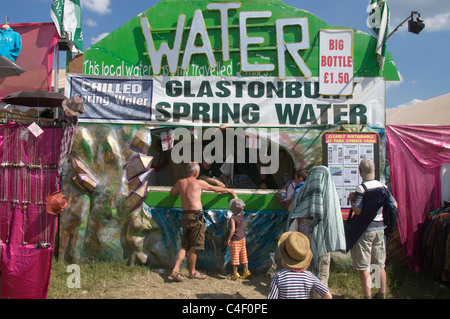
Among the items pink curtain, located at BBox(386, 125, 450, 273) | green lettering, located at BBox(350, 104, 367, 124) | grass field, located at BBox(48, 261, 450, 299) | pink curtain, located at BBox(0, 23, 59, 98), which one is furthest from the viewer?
pink curtain, located at BBox(0, 23, 59, 98)

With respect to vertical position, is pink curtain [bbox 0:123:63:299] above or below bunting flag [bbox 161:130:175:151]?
below

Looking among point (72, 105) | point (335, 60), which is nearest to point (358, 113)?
point (335, 60)

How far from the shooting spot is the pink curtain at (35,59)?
648cm

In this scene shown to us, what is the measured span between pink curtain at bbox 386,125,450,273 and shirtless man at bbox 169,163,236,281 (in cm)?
315

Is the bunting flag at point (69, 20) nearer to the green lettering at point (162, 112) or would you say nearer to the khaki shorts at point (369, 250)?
the green lettering at point (162, 112)

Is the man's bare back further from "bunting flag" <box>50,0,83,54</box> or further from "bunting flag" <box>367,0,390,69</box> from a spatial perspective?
"bunting flag" <box>367,0,390,69</box>

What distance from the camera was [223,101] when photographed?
6219 mm

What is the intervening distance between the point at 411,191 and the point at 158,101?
468 centimetres

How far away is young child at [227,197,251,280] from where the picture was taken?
550 centimetres

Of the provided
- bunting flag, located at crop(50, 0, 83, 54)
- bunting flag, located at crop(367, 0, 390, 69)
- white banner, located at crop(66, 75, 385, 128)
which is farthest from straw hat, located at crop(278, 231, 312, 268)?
bunting flag, located at crop(50, 0, 83, 54)

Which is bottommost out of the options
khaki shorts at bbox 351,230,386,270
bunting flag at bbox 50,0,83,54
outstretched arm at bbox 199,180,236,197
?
khaki shorts at bbox 351,230,386,270

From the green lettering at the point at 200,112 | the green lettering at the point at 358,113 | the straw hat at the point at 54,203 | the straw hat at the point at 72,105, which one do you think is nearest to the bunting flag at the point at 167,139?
the green lettering at the point at 200,112

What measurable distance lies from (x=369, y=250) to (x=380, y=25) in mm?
3844

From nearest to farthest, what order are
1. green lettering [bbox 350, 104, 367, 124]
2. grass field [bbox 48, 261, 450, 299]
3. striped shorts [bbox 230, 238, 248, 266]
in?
grass field [bbox 48, 261, 450, 299], striped shorts [bbox 230, 238, 248, 266], green lettering [bbox 350, 104, 367, 124]
